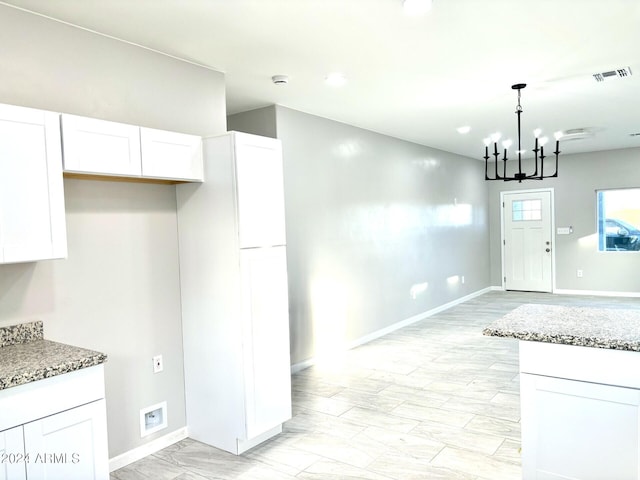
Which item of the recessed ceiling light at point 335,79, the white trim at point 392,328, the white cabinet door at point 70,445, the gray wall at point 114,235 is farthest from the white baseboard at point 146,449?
the recessed ceiling light at point 335,79

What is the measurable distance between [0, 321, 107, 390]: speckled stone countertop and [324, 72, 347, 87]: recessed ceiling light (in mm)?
2585

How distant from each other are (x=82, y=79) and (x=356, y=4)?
1.59 meters

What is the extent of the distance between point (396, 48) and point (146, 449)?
10.0 feet

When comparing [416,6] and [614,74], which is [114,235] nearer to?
[416,6]

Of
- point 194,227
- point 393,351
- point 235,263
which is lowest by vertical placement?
point 393,351

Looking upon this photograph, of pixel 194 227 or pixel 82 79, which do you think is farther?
pixel 194 227

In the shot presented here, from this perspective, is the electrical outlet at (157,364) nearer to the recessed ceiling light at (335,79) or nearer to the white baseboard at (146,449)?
the white baseboard at (146,449)

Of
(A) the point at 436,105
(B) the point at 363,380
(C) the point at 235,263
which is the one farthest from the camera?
(A) the point at 436,105

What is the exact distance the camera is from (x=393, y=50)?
10.4 ft

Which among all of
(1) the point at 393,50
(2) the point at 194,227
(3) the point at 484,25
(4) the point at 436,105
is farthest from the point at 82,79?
(4) the point at 436,105

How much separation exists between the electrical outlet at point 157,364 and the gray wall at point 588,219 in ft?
25.9

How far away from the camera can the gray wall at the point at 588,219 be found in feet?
26.3

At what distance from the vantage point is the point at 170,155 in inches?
111

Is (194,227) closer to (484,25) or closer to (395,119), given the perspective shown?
(484,25)
